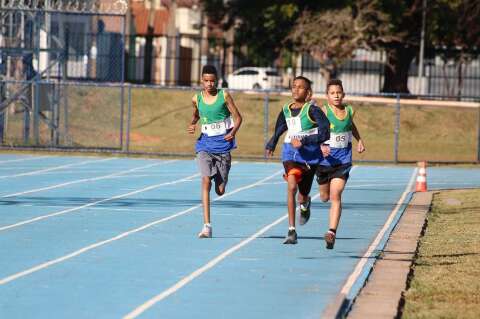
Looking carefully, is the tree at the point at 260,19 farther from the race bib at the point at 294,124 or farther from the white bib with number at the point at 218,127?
the race bib at the point at 294,124

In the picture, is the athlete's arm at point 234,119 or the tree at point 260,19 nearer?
the athlete's arm at point 234,119

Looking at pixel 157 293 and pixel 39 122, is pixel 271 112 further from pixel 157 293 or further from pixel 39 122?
pixel 157 293

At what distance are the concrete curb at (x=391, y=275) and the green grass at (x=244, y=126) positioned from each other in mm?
18744

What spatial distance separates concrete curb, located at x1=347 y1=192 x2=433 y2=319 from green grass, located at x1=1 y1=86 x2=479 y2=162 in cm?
1874

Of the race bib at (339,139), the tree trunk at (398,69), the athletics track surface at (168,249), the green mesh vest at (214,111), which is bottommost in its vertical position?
the athletics track surface at (168,249)

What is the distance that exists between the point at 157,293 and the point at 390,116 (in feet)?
118

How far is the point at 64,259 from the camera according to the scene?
1249 cm

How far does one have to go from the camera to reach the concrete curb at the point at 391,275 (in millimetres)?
9633

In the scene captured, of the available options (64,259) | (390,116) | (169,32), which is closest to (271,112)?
(390,116)

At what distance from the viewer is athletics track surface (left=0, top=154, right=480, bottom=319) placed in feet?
32.7

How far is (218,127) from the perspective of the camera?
15102mm

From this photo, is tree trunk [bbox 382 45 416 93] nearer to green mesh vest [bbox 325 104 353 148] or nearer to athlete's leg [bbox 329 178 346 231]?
green mesh vest [bbox 325 104 353 148]

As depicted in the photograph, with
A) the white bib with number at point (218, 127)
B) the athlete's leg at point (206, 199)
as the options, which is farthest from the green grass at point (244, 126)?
the athlete's leg at point (206, 199)

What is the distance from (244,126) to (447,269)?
3263 cm
